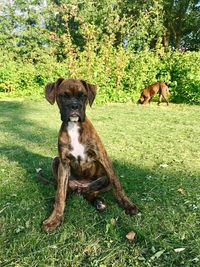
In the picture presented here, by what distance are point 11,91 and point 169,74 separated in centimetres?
905

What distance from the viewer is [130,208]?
3.62 metres

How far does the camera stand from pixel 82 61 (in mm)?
16812

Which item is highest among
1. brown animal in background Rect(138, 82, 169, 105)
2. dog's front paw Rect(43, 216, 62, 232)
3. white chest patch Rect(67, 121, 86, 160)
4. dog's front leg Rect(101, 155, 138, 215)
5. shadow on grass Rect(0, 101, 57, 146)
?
white chest patch Rect(67, 121, 86, 160)

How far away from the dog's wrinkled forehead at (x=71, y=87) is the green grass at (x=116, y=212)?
47.2 inches

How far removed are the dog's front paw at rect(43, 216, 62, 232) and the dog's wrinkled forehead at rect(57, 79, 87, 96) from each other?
1266 mm

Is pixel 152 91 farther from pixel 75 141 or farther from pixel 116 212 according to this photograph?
pixel 116 212

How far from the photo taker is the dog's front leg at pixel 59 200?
11.0ft

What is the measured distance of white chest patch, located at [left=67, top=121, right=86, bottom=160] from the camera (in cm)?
372

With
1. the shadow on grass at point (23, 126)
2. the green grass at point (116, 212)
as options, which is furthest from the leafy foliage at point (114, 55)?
the green grass at point (116, 212)

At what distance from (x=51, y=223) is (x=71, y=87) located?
4.49 feet

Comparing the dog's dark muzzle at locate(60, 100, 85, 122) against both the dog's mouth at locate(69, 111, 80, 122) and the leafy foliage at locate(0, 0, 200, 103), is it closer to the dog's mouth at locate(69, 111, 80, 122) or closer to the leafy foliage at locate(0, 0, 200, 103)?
the dog's mouth at locate(69, 111, 80, 122)

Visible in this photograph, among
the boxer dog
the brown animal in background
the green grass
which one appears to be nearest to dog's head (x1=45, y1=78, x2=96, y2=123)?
the boxer dog

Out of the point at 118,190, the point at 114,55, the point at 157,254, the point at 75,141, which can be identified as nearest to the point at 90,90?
the point at 75,141

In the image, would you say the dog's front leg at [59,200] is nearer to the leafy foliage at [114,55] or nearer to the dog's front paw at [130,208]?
the dog's front paw at [130,208]
